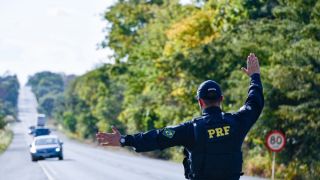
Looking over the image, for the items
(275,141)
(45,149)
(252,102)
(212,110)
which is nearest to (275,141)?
(275,141)

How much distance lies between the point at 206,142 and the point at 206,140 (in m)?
0.02

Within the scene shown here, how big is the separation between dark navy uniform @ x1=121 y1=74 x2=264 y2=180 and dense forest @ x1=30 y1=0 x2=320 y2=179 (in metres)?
14.1

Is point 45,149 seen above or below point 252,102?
below

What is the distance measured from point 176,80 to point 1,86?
156 m

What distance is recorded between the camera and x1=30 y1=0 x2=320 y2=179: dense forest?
980 inches

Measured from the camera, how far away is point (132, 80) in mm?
→ 57562

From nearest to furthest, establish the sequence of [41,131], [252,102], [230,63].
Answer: [252,102]
[230,63]
[41,131]

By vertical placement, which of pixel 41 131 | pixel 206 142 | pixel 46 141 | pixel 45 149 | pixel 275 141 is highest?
pixel 206 142

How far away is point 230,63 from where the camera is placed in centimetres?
3472

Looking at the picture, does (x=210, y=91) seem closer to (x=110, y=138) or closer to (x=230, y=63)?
(x=110, y=138)

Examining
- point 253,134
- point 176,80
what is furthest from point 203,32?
point 253,134

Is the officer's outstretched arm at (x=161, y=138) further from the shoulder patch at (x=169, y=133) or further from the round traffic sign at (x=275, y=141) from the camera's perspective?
the round traffic sign at (x=275, y=141)

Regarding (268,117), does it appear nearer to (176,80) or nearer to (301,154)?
(301,154)

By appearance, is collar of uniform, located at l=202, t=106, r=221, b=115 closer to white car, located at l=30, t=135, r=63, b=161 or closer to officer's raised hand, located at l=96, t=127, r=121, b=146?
officer's raised hand, located at l=96, t=127, r=121, b=146
